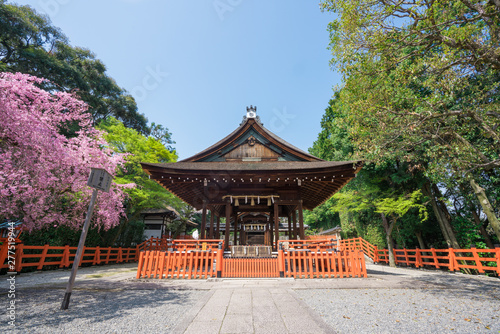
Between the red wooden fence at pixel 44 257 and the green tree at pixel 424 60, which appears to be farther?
the red wooden fence at pixel 44 257

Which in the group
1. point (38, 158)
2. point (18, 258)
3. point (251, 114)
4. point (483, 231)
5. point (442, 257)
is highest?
point (251, 114)

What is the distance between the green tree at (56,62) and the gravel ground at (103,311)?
1296cm

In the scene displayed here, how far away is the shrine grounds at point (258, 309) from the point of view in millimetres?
3016

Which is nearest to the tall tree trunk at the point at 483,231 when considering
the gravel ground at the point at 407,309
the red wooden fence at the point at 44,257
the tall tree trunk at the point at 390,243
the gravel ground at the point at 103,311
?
the tall tree trunk at the point at 390,243

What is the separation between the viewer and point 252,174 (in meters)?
8.45

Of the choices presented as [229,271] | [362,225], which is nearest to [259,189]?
[229,271]

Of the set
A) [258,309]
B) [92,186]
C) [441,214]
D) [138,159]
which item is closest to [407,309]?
[258,309]

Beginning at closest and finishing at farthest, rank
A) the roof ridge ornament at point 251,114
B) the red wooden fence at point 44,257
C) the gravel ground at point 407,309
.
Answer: the gravel ground at point 407,309
the red wooden fence at point 44,257
the roof ridge ornament at point 251,114

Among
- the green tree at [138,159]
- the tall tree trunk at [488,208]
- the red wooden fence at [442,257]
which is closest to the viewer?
the red wooden fence at [442,257]

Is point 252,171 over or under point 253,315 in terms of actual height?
over

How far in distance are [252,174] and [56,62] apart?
23966mm

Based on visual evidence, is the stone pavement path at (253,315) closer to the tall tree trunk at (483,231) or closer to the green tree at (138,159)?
the green tree at (138,159)

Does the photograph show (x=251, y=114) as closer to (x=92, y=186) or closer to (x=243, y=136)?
(x=243, y=136)

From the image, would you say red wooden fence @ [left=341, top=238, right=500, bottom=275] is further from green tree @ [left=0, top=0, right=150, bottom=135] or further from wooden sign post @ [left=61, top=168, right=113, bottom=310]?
green tree @ [left=0, top=0, right=150, bottom=135]
